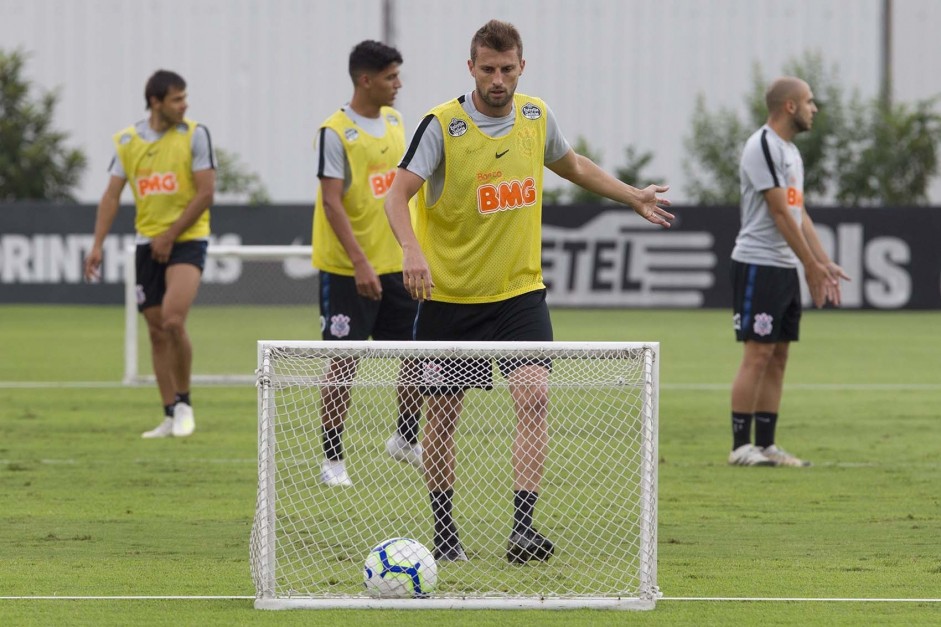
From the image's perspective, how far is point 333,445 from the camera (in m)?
7.08

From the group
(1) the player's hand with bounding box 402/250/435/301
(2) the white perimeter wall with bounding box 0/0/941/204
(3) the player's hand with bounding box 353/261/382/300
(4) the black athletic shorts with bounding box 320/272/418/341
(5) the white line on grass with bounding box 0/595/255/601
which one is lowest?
(5) the white line on grass with bounding box 0/595/255/601

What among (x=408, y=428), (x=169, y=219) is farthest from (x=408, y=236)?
(x=169, y=219)

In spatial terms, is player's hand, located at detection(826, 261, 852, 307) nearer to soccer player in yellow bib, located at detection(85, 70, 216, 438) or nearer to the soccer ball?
soccer player in yellow bib, located at detection(85, 70, 216, 438)

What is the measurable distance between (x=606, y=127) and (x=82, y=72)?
10.8 m

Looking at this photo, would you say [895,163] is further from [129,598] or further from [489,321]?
[129,598]

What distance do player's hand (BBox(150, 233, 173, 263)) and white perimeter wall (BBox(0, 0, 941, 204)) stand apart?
22.3 metres

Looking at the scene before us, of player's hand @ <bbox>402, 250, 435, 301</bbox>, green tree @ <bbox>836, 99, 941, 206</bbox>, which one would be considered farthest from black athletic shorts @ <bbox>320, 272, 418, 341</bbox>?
green tree @ <bbox>836, 99, 941, 206</bbox>

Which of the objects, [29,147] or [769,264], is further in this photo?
[29,147]

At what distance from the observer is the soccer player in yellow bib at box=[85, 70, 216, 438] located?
9.01m

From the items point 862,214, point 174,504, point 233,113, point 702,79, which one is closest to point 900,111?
point 702,79

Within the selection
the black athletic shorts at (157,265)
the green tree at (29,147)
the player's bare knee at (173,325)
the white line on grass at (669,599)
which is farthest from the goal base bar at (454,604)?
the green tree at (29,147)

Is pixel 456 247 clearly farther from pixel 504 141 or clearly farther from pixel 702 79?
pixel 702 79

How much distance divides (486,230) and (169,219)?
13.4ft

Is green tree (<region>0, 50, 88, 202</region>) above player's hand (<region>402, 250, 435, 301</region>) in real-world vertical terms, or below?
above
